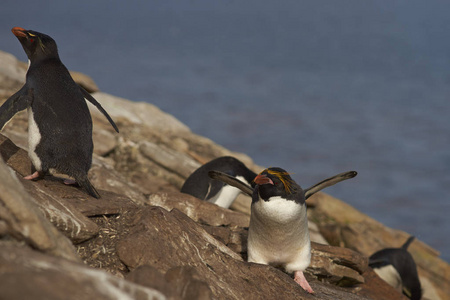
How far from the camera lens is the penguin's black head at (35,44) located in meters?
6.18

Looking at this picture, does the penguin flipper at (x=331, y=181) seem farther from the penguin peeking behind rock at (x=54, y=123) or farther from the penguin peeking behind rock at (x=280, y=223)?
the penguin peeking behind rock at (x=54, y=123)

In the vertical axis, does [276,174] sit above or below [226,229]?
above

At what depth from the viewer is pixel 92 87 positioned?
1908 cm

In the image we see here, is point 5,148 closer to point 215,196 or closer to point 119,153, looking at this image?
point 215,196

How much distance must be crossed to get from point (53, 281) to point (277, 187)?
3456 millimetres

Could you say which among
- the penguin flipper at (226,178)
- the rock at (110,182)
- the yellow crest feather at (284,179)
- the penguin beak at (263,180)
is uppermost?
the yellow crest feather at (284,179)

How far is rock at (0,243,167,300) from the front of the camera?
234 centimetres

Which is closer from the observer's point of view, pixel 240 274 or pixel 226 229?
pixel 240 274

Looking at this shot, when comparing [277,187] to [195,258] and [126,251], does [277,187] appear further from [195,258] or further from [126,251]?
[126,251]

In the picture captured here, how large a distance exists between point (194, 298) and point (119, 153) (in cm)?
1061

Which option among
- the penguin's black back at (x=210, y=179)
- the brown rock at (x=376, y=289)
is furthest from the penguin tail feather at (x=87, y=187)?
the penguin's black back at (x=210, y=179)

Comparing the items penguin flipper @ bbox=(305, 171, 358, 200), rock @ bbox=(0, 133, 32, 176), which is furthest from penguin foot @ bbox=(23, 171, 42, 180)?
penguin flipper @ bbox=(305, 171, 358, 200)

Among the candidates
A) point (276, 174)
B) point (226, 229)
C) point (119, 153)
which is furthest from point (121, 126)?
point (276, 174)

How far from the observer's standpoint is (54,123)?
18.7 ft
